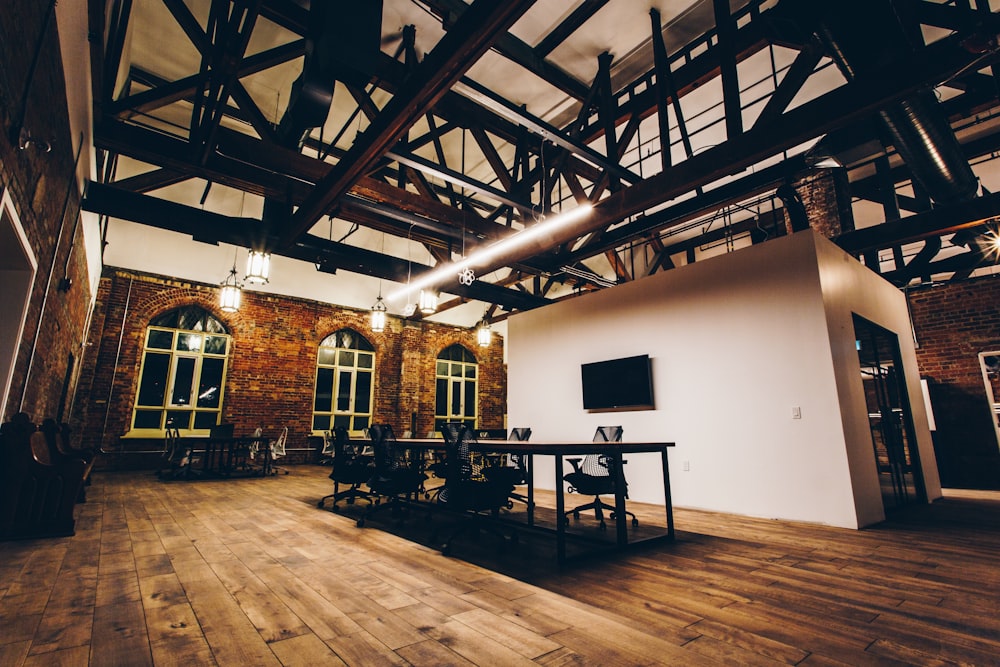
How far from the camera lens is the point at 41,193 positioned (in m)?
3.27

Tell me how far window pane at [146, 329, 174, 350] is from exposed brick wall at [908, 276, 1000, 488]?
1496cm

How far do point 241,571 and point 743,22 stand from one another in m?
6.68

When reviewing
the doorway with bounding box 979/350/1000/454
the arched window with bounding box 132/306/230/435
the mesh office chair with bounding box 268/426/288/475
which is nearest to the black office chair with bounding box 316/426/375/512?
the mesh office chair with bounding box 268/426/288/475

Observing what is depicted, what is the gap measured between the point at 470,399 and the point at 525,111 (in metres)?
10.3

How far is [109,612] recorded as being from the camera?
216 cm

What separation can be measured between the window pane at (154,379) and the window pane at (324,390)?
9.82 ft

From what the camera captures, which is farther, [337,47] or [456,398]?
[456,398]

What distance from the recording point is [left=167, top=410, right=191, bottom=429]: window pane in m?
9.34

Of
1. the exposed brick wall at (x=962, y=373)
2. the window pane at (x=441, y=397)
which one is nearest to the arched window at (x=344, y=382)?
the window pane at (x=441, y=397)

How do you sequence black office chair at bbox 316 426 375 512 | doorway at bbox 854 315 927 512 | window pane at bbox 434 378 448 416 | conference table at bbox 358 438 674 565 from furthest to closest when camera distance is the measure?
1. window pane at bbox 434 378 448 416
2. doorway at bbox 854 315 927 512
3. black office chair at bbox 316 426 375 512
4. conference table at bbox 358 438 674 565

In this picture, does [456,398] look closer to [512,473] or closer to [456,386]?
[456,386]

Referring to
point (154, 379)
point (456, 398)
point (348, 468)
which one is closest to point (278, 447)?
point (154, 379)

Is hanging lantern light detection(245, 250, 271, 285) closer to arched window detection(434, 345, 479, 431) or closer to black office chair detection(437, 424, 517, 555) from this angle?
black office chair detection(437, 424, 517, 555)

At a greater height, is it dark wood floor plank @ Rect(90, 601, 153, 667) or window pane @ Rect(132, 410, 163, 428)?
window pane @ Rect(132, 410, 163, 428)
